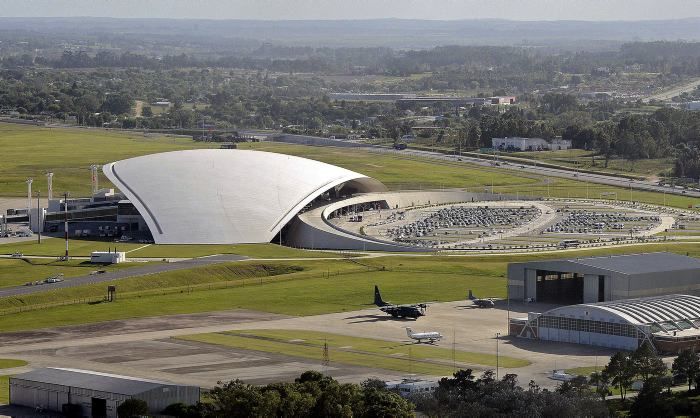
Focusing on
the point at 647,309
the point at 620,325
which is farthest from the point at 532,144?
the point at 620,325

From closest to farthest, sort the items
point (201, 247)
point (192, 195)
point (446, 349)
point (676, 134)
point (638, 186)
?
point (446, 349) < point (201, 247) < point (192, 195) < point (638, 186) < point (676, 134)

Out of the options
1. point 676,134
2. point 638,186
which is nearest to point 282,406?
point 638,186

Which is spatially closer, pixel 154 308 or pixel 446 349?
pixel 446 349

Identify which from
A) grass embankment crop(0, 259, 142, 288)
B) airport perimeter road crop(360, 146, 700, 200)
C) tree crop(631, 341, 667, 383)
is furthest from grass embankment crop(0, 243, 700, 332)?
airport perimeter road crop(360, 146, 700, 200)

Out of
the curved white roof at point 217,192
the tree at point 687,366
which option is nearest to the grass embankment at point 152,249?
the curved white roof at point 217,192

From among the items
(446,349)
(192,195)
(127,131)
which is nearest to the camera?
(446,349)

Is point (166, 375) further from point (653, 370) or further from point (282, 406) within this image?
point (653, 370)

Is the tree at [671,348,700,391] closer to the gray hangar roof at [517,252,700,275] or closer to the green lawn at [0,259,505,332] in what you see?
the gray hangar roof at [517,252,700,275]
